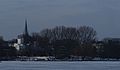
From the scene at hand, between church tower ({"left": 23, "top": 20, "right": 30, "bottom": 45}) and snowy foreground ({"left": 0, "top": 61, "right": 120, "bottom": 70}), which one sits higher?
church tower ({"left": 23, "top": 20, "right": 30, "bottom": 45})

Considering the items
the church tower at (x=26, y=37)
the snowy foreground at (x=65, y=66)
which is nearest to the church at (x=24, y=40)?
the church tower at (x=26, y=37)

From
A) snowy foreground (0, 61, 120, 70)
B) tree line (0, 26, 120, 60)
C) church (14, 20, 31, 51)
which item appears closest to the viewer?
snowy foreground (0, 61, 120, 70)

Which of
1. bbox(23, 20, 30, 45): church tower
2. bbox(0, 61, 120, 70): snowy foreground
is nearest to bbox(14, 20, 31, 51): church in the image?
bbox(23, 20, 30, 45): church tower

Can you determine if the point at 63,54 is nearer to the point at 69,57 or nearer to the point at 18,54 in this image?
the point at 69,57

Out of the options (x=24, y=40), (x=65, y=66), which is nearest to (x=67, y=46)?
(x=24, y=40)

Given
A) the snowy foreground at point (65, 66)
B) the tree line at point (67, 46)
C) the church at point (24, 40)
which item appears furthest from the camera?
the church at point (24, 40)

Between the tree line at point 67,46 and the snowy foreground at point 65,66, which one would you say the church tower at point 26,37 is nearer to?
the tree line at point 67,46

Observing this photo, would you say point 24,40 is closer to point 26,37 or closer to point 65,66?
point 26,37

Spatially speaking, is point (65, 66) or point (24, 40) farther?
point (24, 40)

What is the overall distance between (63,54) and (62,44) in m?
3.03

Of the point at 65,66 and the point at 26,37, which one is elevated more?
the point at 26,37

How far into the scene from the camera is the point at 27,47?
161 meters

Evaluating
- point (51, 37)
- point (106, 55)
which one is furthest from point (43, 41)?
point (106, 55)

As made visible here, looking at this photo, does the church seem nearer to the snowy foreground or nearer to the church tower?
the church tower
